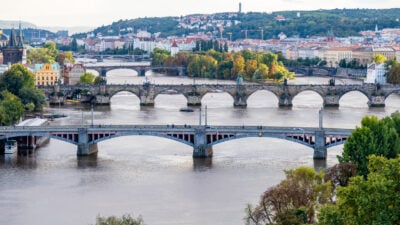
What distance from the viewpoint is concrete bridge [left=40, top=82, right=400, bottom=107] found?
47.3 meters

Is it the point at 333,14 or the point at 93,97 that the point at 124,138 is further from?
the point at 333,14

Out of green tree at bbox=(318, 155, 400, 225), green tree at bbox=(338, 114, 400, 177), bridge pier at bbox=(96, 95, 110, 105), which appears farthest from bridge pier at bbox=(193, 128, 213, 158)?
bridge pier at bbox=(96, 95, 110, 105)

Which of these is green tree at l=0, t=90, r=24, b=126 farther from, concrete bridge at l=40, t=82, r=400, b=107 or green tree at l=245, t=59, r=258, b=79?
green tree at l=245, t=59, r=258, b=79

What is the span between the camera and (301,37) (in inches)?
4439

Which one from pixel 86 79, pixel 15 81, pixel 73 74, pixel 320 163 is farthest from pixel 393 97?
pixel 320 163

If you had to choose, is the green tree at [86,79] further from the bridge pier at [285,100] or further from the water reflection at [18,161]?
the water reflection at [18,161]

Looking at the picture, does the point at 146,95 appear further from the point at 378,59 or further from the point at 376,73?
the point at 378,59

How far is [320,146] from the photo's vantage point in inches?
1118

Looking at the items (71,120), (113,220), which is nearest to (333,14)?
(71,120)

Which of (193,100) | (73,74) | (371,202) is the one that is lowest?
(193,100)

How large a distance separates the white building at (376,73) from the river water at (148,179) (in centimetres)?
2154

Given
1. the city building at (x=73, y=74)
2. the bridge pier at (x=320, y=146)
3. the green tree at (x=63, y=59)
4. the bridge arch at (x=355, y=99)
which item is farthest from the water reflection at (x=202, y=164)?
the green tree at (x=63, y=59)

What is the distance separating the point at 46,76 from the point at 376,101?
58.3ft

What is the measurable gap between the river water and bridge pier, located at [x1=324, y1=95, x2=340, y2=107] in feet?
27.3
